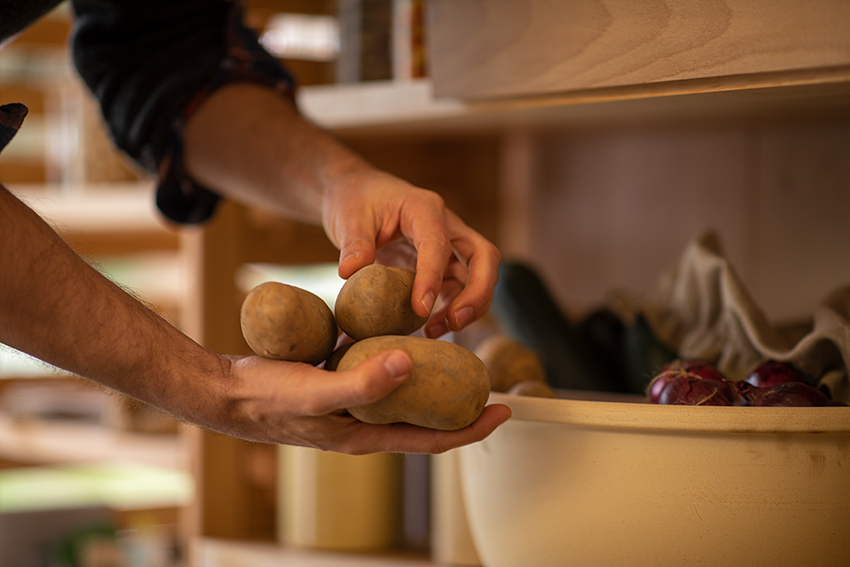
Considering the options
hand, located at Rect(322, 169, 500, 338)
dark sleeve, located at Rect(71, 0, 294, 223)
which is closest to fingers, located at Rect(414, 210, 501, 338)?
hand, located at Rect(322, 169, 500, 338)

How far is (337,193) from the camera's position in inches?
23.7

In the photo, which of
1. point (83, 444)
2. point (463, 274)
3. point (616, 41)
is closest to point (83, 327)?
point (463, 274)

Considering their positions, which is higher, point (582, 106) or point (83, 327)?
point (582, 106)

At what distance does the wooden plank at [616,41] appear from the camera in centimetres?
46

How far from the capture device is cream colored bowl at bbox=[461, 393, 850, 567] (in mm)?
445

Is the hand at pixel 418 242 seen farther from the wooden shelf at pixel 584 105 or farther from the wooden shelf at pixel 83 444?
the wooden shelf at pixel 83 444

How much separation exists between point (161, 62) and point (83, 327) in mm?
422

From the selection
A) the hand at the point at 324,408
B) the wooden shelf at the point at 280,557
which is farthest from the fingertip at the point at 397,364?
the wooden shelf at the point at 280,557

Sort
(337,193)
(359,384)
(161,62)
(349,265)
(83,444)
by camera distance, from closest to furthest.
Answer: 1. (359,384)
2. (349,265)
3. (337,193)
4. (161,62)
5. (83,444)

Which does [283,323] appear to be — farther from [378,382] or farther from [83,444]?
[83,444]

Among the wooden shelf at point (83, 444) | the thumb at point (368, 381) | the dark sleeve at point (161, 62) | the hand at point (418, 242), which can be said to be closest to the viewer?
the thumb at point (368, 381)

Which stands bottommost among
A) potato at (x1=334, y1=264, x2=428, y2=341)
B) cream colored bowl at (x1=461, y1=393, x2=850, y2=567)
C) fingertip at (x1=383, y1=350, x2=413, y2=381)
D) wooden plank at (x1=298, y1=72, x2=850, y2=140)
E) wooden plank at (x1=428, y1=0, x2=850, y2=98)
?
cream colored bowl at (x1=461, y1=393, x2=850, y2=567)

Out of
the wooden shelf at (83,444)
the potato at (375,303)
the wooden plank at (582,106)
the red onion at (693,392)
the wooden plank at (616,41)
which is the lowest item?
the wooden shelf at (83,444)

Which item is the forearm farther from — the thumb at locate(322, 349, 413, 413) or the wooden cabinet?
the wooden cabinet
